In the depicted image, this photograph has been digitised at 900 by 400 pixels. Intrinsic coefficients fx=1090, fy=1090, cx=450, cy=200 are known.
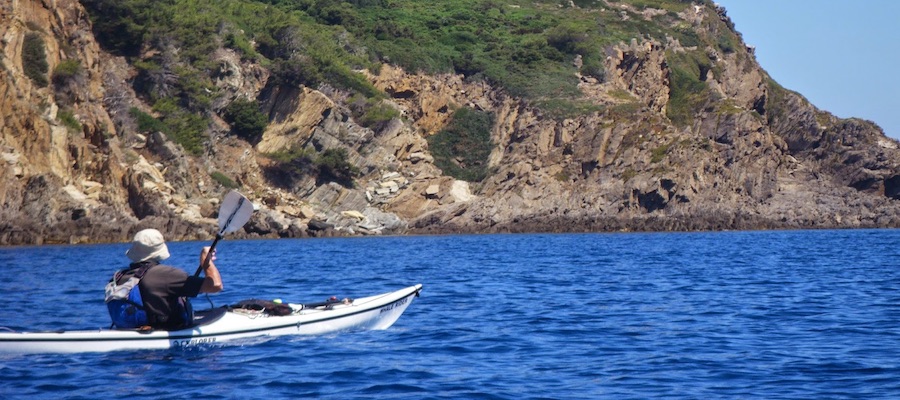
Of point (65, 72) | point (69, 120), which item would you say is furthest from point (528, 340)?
point (65, 72)

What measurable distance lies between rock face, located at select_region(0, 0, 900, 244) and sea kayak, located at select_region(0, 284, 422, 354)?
1291 inches

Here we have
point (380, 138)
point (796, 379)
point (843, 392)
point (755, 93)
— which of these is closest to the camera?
point (843, 392)

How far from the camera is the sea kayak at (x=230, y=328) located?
13.1 metres

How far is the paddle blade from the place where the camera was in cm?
1471

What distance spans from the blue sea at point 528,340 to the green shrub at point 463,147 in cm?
4482

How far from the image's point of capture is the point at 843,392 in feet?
36.3

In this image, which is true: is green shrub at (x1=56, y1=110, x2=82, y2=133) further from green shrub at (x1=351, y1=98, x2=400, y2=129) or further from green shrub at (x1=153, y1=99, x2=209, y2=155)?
green shrub at (x1=351, y1=98, x2=400, y2=129)

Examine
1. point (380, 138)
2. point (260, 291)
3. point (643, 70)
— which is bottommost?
point (260, 291)

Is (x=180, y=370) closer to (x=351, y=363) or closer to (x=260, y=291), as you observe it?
(x=351, y=363)

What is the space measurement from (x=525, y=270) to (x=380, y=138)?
42.3m

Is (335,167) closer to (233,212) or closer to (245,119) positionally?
(245,119)

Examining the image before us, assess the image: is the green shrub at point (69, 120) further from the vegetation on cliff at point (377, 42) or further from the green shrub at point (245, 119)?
the green shrub at point (245, 119)

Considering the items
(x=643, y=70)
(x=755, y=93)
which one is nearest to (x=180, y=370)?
(x=643, y=70)

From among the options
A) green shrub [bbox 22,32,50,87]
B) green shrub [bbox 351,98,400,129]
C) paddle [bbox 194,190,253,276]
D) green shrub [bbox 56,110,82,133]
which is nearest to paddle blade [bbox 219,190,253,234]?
paddle [bbox 194,190,253,276]
